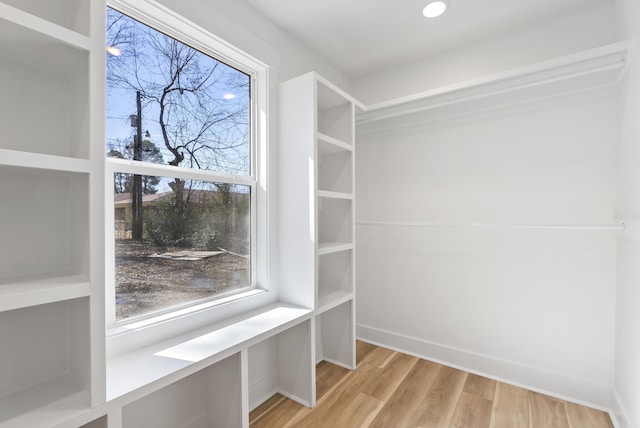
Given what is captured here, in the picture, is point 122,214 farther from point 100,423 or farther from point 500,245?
point 500,245

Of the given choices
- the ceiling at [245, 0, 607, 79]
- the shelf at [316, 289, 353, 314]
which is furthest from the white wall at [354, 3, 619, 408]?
the shelf at [316, 289, 353, 314]

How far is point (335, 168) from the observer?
2355mm

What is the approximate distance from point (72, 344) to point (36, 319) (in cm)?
15

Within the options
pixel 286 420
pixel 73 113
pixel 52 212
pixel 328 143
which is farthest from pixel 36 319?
pixel 328 143

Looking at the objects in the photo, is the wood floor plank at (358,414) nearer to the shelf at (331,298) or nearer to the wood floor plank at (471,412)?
the wood floor plank at (471,412)

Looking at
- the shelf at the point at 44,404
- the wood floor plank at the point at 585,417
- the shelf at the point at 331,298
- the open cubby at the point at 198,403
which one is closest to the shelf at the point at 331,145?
the shelf at the point at 331,298

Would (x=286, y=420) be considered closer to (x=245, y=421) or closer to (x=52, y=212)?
(x=245, y=421)

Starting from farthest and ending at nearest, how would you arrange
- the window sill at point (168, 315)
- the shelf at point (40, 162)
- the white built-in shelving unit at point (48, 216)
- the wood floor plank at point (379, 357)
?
the wood floor plank at point (379, 357) → the window sill at point (168, 315) → the white built-in shelving unit at point (48, 216) → the shelf at point (40, 162)

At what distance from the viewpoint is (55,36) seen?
2.90ft

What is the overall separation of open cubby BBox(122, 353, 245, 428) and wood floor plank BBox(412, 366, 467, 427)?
1.05m

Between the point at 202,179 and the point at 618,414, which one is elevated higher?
the point at 202,179

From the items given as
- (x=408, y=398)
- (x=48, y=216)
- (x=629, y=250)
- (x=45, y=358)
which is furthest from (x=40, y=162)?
(x=629, y=250)

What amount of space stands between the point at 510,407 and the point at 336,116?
2.28 m

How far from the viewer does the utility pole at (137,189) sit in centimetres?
144
